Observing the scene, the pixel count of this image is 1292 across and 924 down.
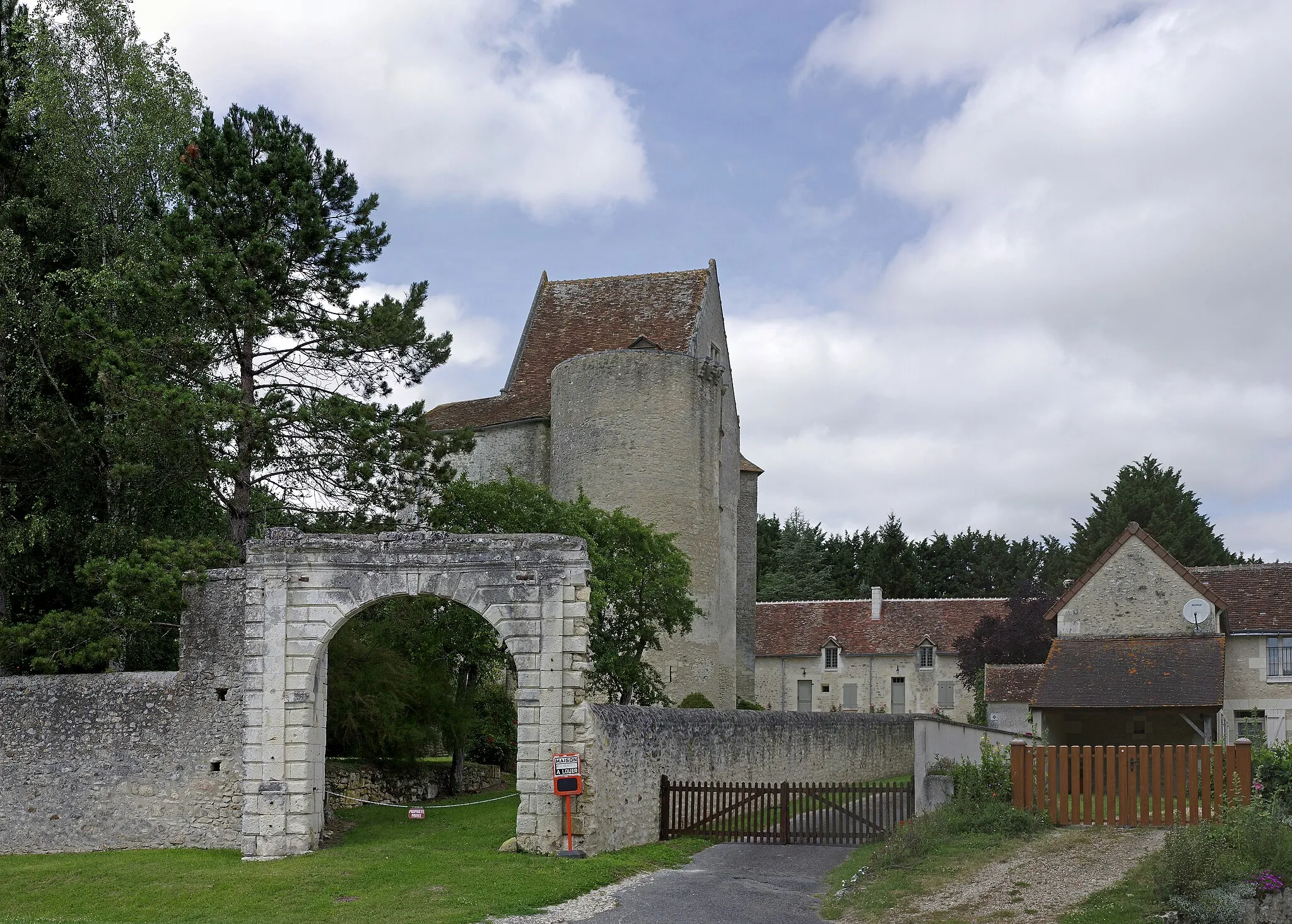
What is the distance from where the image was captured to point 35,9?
2612cm

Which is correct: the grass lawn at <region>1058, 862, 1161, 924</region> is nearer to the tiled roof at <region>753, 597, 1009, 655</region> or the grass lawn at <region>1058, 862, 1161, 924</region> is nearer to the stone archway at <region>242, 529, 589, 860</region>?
the stone archway at <region>242, 529, 589, 860</region>

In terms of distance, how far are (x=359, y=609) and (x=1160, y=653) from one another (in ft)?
53.8

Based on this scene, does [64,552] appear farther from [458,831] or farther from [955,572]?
[955,572]

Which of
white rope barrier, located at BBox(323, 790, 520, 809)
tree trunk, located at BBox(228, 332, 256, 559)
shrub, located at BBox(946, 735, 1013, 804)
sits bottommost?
white rope barrier, located at BBox(323, 790, 520, 809)

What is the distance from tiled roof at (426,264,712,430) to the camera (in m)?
38.8

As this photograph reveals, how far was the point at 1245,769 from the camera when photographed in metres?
15.4

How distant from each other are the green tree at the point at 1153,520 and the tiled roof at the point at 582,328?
972 inches

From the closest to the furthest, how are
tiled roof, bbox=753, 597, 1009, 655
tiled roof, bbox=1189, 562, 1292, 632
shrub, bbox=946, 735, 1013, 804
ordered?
shrub, bbox=946, 735, 1013, 804 < tiled roof, bbox=1189, 562, 1292, 632 < tiled roof, bbox=753, 597, 1009, 655

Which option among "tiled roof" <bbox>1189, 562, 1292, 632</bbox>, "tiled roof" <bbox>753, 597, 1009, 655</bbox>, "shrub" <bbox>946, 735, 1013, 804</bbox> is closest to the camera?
"shrub" <bbox>946, 735, 1013, 804</bbox>

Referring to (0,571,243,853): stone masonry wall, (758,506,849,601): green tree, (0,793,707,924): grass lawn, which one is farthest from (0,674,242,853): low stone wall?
(758,506,849,601): green tree

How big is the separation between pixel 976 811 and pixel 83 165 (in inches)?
775

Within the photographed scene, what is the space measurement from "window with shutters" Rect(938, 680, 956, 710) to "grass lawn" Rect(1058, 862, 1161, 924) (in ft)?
122

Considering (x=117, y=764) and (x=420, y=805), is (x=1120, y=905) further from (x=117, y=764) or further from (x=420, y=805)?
(x=420, y=805)

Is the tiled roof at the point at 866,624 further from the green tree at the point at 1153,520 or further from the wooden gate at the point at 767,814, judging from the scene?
the wooden gate at the point at 767,814
